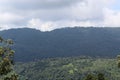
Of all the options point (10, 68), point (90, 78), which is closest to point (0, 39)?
point (10, 68)

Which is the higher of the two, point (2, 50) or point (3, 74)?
point (2, 50)

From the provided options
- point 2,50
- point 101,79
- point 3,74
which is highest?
point 2,50

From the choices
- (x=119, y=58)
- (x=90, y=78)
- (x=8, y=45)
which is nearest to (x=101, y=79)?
(x=90, y=78)

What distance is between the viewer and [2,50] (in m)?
45.6

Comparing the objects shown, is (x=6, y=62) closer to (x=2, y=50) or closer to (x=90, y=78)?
(x=2, y=50)

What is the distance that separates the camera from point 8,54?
46.1 metres

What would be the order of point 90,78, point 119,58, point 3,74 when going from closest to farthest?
1. point 3,74
2. point 119,58
3. point 90,78

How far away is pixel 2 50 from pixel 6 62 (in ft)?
6.12

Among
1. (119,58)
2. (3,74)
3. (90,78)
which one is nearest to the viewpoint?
(3,74)

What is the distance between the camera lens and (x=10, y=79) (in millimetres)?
45406

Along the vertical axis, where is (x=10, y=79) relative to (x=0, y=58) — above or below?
below

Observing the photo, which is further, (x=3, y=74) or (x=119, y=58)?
(x=119, y=58)

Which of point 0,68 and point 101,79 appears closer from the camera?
point 0,68

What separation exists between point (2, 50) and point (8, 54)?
102 centimetres
